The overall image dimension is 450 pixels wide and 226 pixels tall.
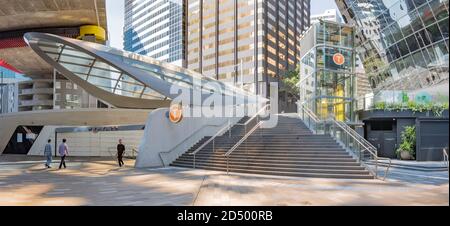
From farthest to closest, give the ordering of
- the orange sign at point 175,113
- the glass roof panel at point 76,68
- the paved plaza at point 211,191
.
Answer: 1. the glass roof panel at point 76,68
2. the orange sign at point 175,113
3. the paved plaza at point 211,191

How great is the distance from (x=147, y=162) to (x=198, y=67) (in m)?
81.3

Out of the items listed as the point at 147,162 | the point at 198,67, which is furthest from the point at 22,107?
the point at 147,162

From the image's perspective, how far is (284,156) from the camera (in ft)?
46.7

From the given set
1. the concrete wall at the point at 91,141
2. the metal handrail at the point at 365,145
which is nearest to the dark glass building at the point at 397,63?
the metal handrail at the point at 365,145

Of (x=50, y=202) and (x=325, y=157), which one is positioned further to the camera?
(x=325, y=157)

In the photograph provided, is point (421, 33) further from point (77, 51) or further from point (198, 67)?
point (198, 67)

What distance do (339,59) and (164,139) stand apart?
10019 millimetres

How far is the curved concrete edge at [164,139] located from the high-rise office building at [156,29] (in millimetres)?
87726

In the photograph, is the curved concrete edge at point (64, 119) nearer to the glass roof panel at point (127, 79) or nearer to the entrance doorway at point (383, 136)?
the glass roof panel at point (127, 79)

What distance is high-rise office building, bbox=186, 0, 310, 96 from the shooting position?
276 ft

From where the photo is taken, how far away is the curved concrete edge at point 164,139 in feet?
54.7
